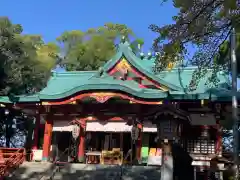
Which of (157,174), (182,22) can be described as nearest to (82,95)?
(157,174)

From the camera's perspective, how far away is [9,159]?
51.8 ft

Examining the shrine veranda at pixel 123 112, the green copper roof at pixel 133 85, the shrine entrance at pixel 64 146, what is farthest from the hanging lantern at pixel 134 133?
the shrine entrance at pixel 64 146

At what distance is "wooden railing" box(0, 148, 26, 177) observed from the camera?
599 inches

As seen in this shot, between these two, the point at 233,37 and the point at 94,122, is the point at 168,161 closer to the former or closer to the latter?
the point at 233,37

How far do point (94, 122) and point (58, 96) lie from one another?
2.44m

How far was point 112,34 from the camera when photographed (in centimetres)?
3647

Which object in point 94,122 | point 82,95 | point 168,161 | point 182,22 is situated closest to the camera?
point 182,22

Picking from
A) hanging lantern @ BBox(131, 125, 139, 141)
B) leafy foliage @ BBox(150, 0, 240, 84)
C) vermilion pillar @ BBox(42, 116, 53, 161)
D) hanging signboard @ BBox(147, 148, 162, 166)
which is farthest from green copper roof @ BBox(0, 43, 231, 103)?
leafy foliage @ BBox(150, 0, 240, 84)

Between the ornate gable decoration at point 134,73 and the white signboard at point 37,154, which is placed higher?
the ornate gable decoration at point 134,73

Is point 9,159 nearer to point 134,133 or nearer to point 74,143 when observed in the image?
point 74,143

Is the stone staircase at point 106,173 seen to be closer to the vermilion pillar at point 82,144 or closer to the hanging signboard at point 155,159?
the hanging signboard at point 155,159

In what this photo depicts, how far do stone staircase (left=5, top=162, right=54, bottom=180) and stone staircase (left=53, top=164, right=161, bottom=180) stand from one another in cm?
58

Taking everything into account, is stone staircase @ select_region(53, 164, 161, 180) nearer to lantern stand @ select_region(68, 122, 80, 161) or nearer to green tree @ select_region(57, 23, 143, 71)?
lantern stand @ select_region(68, 122, 80, 161)

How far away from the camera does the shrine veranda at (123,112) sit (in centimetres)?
1730
